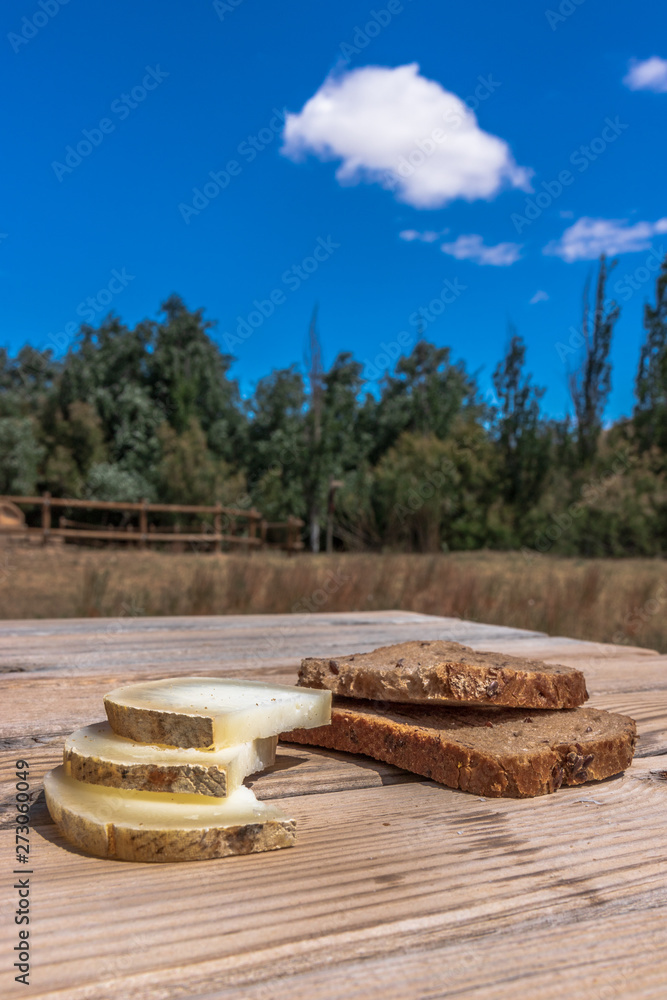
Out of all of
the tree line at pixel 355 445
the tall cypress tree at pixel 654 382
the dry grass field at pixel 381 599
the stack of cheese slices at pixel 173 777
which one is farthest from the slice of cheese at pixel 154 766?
the tall cypress tree at pixel 654 382

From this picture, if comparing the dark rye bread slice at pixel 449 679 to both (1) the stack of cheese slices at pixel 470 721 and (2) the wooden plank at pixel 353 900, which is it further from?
(2) the wooden plank at pixel 353 900

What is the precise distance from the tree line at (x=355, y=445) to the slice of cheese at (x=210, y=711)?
41.6 feet

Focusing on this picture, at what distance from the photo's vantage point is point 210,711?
0.98 m

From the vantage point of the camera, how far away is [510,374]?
21.2 meters

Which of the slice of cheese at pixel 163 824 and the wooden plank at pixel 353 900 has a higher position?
the slice of cheese at pixel 163 824

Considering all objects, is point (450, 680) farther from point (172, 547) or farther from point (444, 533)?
point (444, 533)

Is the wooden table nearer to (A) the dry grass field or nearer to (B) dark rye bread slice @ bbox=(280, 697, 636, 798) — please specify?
(B) dark rye bread slice @ bbox=(280, 697, 636, 798)

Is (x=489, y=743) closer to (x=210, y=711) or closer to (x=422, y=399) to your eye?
(x=210, y=711)

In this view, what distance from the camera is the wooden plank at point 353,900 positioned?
606 mm

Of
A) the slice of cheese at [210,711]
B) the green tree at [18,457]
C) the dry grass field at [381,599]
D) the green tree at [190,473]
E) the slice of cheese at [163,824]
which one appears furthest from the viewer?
the green tree at [18,457]

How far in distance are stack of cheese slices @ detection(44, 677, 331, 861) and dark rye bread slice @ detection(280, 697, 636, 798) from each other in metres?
0.18

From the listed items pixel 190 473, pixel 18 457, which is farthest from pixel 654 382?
pixel 18 457

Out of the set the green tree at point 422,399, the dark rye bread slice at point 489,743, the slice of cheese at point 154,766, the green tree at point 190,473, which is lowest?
the dark rye bread slice at point 489,743

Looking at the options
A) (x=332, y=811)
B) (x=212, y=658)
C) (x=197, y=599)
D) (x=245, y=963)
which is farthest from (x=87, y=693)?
(x=197, y=599)
